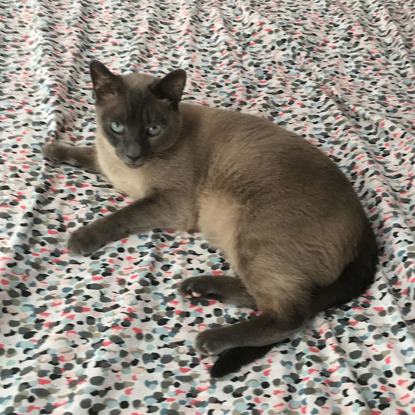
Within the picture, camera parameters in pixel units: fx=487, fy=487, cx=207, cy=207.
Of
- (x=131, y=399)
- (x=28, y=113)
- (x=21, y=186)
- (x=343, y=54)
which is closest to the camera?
(x=131, y=399)

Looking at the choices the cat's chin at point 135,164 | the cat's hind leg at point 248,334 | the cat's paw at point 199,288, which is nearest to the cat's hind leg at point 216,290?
the cat's paw at point 199,288

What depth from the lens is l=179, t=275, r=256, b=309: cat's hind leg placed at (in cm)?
129

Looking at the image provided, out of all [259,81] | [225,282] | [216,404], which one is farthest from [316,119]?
[216,404]

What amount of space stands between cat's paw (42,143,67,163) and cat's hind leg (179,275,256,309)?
0.64 metres

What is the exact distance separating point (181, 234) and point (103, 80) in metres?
0.51

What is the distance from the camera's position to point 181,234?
1508 mm

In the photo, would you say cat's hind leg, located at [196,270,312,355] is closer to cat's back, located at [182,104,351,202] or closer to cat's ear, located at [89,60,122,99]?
cat's back, located at [182,104,351,202]

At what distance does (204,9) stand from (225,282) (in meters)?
1.68

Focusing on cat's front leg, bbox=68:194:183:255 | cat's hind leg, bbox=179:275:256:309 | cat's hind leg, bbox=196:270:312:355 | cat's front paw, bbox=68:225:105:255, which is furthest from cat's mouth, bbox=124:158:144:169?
cat's hind leg, bbox=196:270:312:355

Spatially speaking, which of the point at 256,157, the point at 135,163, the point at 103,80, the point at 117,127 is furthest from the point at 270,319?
the point at 103,80

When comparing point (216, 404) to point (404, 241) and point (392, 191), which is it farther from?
point (392, 191)

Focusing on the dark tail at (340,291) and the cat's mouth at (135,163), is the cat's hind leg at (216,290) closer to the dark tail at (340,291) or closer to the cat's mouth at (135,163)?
the dark tail at (340,291)

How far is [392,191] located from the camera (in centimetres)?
162

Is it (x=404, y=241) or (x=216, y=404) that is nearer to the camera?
(x=216, y=404)
